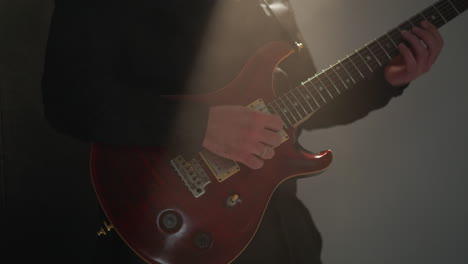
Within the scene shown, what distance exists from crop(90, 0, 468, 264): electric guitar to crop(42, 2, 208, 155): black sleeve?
1.8 inches

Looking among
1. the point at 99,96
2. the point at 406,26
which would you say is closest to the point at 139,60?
the point at 99,96

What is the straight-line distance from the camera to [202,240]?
2.08ft

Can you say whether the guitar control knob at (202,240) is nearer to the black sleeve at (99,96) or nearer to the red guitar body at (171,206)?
the red guitar body at (171,206)

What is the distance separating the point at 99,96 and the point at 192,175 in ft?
0.83

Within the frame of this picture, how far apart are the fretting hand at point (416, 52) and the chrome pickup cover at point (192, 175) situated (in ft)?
2.28

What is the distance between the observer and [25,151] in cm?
108

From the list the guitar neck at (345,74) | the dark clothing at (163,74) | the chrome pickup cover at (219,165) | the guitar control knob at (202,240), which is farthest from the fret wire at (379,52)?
the guitar control knob at (202,240)

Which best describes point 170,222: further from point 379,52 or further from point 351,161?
point 351,161

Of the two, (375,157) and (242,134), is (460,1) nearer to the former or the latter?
(375,157)

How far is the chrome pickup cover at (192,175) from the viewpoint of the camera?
650mm

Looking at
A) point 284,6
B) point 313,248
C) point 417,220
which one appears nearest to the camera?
point 313,248

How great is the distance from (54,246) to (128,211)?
0.68 m

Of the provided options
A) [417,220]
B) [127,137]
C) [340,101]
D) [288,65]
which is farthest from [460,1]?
[127,137]

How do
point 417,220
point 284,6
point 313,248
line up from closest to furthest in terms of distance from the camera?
point 313,248 < point 284,6 < point 417,220
